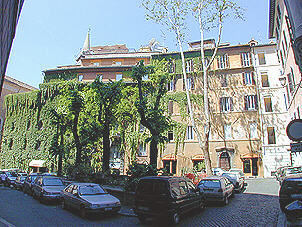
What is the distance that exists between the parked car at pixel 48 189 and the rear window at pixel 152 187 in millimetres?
5885

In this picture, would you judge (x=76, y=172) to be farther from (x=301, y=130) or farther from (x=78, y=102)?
(x=301, y=130)

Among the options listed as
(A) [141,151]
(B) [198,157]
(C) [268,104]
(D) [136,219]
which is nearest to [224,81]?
(C) [268,104]

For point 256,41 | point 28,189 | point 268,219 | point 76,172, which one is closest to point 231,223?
point 268,219

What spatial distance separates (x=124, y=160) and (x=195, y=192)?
21862mm

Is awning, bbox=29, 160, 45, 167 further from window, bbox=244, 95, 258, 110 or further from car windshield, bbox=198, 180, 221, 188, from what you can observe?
window, bbox=244, 95, 258, 110

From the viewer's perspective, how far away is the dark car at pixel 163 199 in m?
8.12

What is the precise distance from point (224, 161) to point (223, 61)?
46.1 ft

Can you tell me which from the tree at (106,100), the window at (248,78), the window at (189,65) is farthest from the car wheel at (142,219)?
the window at (189,65)

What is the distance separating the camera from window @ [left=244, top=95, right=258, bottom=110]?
2853 centimetres

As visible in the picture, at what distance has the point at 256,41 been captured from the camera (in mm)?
30922

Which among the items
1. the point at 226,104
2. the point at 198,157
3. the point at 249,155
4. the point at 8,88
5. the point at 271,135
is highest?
the point at 8,88

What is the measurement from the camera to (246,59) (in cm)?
3042

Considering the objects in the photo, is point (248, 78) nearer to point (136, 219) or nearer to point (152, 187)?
point (152, 187)

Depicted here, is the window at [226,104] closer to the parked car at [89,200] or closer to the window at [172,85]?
the window at [172,85]
